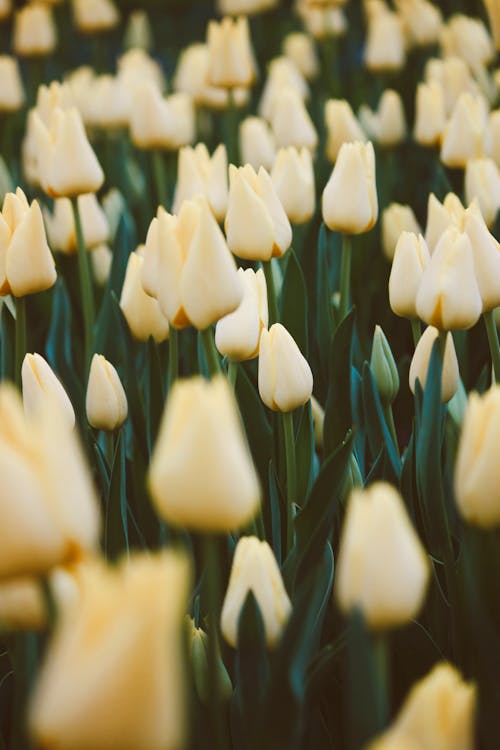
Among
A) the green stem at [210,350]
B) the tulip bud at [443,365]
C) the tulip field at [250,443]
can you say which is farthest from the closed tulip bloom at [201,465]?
the tulip bud at [443,365]

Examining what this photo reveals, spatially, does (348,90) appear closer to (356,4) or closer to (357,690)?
(356,4)

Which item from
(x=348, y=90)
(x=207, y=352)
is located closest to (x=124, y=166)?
(x=348, y=90)

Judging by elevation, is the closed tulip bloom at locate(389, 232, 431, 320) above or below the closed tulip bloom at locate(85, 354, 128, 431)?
above

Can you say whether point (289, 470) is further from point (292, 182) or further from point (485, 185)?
point (485, 185)


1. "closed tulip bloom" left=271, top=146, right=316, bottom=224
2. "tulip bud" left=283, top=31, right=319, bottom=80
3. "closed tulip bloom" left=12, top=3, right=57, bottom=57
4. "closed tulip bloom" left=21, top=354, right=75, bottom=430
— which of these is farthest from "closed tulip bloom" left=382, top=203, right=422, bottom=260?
"closed tulip bloom" left=12, top=3, right=57, bottom=57

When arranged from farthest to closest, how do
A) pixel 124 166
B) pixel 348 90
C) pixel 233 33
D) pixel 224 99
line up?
1. pixel 348 90
2. pixel 224 99
3. pixel 124 166
4. pixel 233 33

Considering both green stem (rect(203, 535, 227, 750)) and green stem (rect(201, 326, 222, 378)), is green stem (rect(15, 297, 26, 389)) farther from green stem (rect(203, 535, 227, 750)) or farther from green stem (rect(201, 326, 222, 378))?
green stem (rect(203, 535, 227, 750))

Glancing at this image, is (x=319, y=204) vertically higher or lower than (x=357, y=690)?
higher
